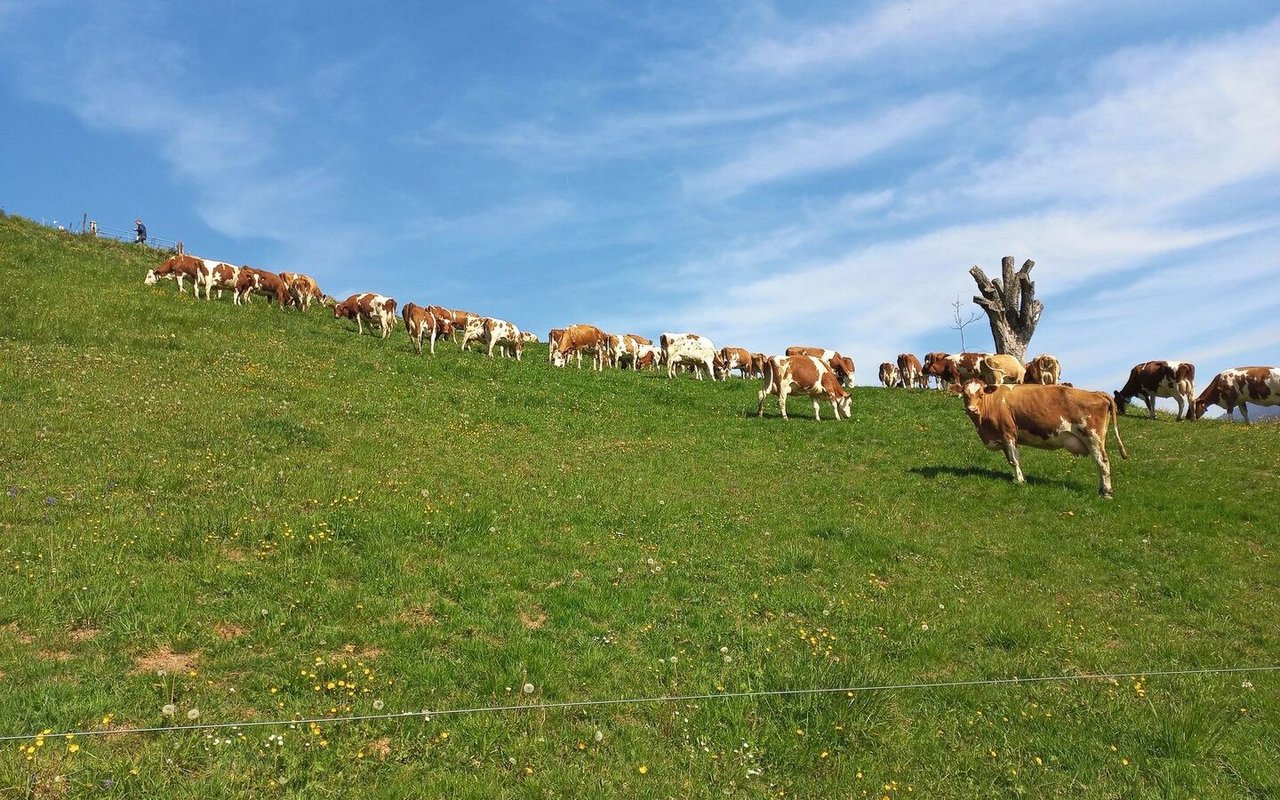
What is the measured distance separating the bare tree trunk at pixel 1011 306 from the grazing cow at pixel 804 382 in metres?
14.4

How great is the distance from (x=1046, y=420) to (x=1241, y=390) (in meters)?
16.4

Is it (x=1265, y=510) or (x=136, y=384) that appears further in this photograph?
(x=136, y=384)

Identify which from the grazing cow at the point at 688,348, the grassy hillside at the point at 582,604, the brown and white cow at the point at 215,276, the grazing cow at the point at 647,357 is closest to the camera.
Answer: the grassy hillside at the point at 582,604

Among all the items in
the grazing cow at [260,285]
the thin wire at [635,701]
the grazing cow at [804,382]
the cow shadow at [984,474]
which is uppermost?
the grazing cow at [260,285]

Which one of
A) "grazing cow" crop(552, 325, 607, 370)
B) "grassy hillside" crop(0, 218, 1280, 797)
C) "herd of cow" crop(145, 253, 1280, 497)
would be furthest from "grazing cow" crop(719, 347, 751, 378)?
"grassy hillside" crop(0, 218, 1280, 797)

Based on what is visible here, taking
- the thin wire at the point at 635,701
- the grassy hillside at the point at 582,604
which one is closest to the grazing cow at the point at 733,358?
the grassy hillside at the point at 582,604

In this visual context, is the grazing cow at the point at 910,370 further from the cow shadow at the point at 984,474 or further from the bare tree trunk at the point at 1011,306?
the cow shadow at the point at 984,474

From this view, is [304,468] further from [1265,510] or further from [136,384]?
[1265,510]

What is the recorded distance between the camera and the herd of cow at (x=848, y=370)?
728 inches

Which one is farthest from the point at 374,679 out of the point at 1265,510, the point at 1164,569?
the point at 1265,510

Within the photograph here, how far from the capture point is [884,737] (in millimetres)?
7160

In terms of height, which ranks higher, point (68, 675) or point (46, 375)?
point (46, 375)

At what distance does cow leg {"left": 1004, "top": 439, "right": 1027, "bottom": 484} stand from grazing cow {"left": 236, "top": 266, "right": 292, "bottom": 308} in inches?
1293

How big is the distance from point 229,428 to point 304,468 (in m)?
3.32
